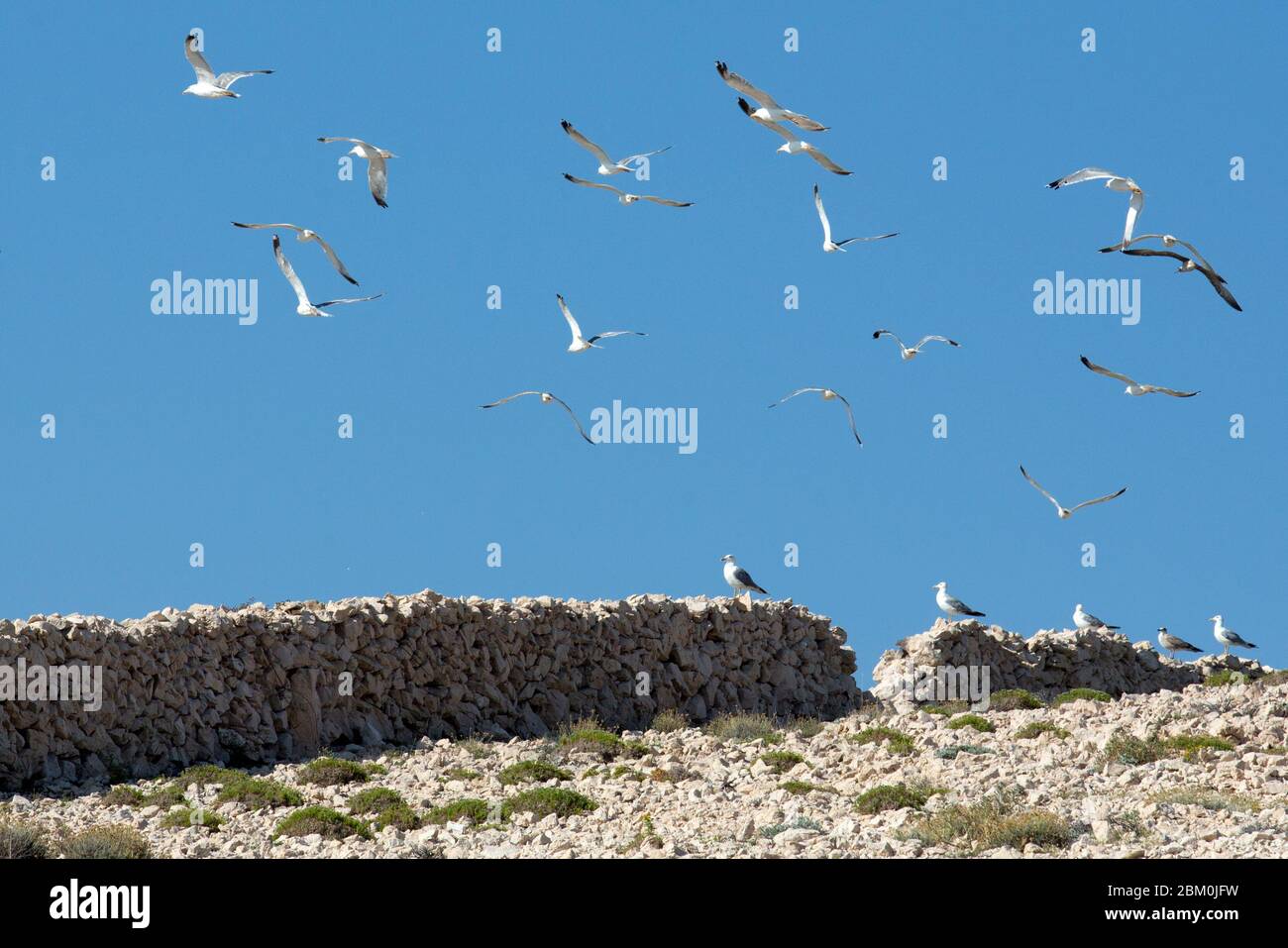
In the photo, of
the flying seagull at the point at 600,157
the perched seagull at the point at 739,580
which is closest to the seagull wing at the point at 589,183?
the flying seagull at the point at 600,157

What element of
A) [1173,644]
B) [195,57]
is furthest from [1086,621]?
[195,57]

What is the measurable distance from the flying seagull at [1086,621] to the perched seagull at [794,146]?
62.6ft

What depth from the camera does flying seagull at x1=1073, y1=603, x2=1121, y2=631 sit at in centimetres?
3469

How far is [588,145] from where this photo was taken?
62.5 ft

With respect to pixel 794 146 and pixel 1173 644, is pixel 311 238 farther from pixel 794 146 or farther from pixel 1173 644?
pixel 1173 644

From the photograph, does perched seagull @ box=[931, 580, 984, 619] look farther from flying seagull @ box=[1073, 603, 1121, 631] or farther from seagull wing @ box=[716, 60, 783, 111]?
seagull wing @ box=[716, 60, 783, 111]

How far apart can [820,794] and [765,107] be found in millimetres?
7861

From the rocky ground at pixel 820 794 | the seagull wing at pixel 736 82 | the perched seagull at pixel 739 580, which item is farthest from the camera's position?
the perched seagull at pixel 739 580

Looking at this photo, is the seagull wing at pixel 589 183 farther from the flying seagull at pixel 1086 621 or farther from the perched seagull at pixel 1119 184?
the flying seagull at pixel 1086 621

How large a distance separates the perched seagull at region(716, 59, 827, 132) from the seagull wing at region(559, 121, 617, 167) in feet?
6.60

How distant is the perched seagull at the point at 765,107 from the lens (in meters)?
17.3
